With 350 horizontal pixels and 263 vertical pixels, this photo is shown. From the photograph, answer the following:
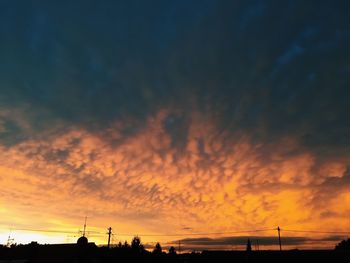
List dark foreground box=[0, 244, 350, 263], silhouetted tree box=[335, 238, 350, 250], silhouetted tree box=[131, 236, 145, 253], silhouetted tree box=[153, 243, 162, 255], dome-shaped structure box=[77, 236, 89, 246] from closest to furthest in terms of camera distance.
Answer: dark foreground box=[0, 244, 350, 263], dome-shaped structure box=[77, 236, 89, 246], silhouetted tree box=[131, 236, 145, 253], silhouetted tree box=[153, 243, 162, 255], silhouetted tree box=[335, 238, 350, 250]

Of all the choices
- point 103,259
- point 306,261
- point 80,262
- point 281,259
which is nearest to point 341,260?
point 306,261

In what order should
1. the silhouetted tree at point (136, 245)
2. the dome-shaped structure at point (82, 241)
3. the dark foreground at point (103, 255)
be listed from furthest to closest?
the silhouetted tree at point (136, 245)
the dome-shaped structure at point (82, 241)
the dark foreground at point (103, 255)

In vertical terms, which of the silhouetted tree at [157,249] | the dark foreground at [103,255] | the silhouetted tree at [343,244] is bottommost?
the dark foreground at [103,255]

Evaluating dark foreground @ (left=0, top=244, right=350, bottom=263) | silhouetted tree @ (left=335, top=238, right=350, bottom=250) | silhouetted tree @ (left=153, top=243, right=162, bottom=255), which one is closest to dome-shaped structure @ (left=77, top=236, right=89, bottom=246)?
dark foreground @ (left=0, top=244, right=350, bottom=263)

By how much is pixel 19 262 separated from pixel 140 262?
2543 cm

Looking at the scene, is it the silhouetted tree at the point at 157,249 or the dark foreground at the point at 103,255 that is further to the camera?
the silhouetted tree at the point at 157,249

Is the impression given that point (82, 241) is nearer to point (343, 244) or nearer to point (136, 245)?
point (136, 245)

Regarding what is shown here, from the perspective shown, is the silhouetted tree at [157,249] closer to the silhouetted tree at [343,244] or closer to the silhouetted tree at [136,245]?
the silhouetted tree at [136,245]

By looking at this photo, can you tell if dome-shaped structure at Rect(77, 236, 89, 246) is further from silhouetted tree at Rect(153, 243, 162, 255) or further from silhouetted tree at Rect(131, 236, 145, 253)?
silhouetted tree at Rect(153, 243, 162, 255)

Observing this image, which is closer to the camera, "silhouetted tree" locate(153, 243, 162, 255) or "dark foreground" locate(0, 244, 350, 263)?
"dark foreground" locate(0, 244, 350, 263)

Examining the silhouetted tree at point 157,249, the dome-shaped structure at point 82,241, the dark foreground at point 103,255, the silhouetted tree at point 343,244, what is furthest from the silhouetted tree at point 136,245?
the silhouetted tree at point 343,244


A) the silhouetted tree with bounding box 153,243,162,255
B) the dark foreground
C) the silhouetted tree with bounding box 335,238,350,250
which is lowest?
the dark foreground

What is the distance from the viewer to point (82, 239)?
2808 inches

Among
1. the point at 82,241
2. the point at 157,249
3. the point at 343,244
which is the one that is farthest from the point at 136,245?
the point at 343,244
